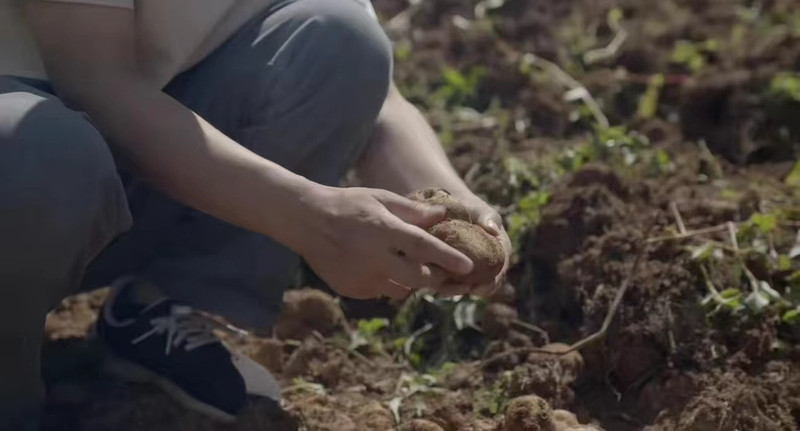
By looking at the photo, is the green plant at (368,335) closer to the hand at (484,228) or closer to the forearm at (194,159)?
the hand at (484,228)

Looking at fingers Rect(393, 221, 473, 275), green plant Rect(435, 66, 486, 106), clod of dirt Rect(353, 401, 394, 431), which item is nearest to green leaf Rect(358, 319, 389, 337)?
clod of dirt Rect(353, 401, 394, 431)

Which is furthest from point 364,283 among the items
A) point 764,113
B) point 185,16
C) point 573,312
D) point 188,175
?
point 764,113

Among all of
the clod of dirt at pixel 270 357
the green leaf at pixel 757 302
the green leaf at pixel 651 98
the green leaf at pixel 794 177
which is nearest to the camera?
the green leaf at pixel 757 302

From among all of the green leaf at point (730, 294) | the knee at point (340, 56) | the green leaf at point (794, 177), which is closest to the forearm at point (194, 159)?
the knee at point (340, 56)

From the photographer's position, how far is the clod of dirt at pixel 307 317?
218cm

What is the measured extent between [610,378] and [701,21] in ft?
4.73

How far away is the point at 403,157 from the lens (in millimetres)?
1915

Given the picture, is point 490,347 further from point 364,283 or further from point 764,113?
point 764,113

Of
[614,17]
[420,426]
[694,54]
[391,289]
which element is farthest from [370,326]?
[614,17]

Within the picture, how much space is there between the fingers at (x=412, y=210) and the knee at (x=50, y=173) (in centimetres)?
31

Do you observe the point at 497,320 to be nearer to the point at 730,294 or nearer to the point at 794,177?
the point at 730,294

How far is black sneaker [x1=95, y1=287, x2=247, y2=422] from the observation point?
1891 mm

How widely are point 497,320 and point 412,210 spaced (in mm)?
609

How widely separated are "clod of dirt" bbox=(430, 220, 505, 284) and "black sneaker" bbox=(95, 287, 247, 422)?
0.44 meters
